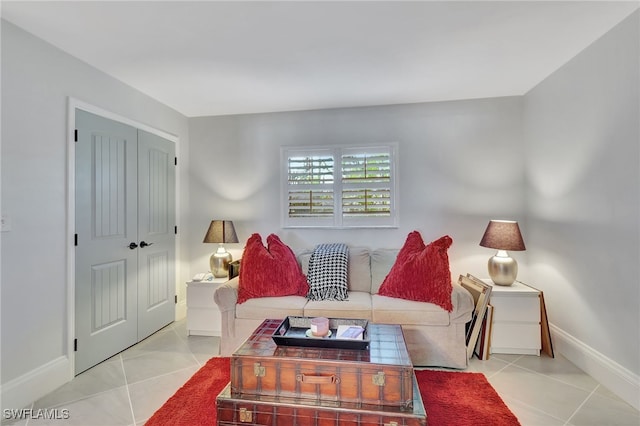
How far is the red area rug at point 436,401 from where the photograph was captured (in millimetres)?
1724

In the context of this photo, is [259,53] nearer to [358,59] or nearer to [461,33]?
[358,59]

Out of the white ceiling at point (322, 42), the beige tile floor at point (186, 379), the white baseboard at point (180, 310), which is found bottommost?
the beige tile floor at point (186, 379)

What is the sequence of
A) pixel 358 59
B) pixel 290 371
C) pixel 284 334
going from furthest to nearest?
1. pixel 358 59
2. pixel 284 334
3. pixel 290 371

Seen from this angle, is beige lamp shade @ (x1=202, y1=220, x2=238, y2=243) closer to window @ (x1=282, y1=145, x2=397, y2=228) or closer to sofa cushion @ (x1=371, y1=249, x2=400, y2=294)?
window @ (x1=282, y1=145, x2=397, y2=228)

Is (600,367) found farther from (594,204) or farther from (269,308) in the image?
(269,308)

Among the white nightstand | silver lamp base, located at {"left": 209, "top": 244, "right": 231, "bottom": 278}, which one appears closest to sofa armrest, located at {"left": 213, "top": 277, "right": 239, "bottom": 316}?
silver lamp base, located at {"left": 209, "top": 244, "right": 231, "bottom": 278}

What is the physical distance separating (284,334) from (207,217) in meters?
2.16

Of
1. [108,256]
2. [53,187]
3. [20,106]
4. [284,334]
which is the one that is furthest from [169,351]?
[20,106]

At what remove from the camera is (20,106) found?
1878 mm

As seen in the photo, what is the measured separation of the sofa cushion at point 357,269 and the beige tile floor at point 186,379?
1065 millimetres

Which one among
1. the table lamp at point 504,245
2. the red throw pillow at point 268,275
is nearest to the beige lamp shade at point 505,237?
the table lamp at point 504,245

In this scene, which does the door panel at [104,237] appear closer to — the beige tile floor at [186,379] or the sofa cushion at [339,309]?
the beige tile floor at [186,379]

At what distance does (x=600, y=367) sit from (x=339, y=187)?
2535 mm

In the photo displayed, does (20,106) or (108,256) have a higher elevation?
(20,106)
